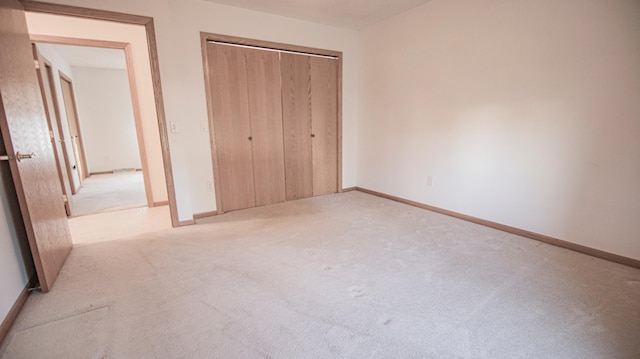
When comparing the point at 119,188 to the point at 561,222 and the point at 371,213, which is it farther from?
the point at 561,222

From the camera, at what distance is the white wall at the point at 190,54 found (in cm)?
277

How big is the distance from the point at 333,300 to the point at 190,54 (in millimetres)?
2869

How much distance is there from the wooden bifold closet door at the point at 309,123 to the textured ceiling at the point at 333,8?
1.68 feet

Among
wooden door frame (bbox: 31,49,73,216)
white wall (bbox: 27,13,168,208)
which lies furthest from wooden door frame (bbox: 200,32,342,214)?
wooden door frame (bbox: 31,49,73,216)

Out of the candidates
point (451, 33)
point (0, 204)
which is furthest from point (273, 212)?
point (451, 33)

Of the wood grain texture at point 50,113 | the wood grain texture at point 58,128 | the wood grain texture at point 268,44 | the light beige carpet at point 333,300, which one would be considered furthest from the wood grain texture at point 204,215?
the wood grain texture at point 58,128

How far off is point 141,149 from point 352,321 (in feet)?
11.9

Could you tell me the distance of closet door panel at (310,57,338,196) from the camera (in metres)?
4.05

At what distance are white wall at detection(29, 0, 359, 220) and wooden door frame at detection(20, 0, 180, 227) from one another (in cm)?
4

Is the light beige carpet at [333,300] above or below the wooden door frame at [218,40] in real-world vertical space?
below

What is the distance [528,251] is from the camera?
8.02 ft

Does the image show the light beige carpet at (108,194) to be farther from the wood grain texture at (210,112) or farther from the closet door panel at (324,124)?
the closet door panel at (324,124)

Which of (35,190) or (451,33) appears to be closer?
(35,190)

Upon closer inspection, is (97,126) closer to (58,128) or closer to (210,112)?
(58,128)
